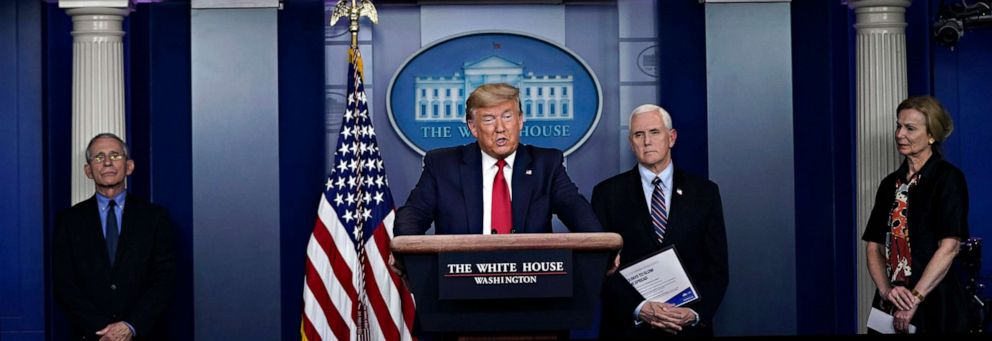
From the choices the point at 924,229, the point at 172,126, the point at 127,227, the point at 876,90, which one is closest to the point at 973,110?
the point at 876,90

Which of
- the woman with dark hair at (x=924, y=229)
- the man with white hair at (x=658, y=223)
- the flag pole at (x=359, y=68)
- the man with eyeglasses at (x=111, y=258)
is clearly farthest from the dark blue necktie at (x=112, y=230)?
the woman with dark hair at (x=924, y=229)

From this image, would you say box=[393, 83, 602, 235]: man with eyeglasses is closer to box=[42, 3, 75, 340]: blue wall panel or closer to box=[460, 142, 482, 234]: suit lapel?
box=[460, 142, 482, 234]: suit lapel

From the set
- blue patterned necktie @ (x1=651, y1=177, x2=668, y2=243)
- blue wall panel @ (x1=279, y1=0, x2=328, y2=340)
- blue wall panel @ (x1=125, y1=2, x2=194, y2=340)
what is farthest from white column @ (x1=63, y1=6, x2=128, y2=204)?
blue patterned necktie @ (x1=651, y1=177, x2=668, y2=243)

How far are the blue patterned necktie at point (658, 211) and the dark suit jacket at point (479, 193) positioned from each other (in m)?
0.94

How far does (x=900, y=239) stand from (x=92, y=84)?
152 inches

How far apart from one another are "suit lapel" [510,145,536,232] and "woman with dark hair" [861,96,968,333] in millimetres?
1705

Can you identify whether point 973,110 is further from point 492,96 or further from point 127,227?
point 127,227

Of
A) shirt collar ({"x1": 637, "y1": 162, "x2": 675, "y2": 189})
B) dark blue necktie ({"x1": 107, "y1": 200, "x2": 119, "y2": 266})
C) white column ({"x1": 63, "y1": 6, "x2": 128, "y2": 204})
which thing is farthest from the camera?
white column ({"x1": 63, "y1": 6, "x2": 128, "y2": 204})

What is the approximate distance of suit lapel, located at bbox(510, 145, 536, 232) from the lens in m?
4.01

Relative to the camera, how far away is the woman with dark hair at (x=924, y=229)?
16.0 feet

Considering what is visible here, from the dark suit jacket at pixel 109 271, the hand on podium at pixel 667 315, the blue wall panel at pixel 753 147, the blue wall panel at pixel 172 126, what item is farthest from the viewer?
the blue wall panel at pixel 172 126

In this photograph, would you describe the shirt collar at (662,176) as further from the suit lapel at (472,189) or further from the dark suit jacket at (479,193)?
→ the suit lapel at (472,189)

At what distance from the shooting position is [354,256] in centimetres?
620

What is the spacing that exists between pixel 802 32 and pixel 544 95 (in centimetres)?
136
